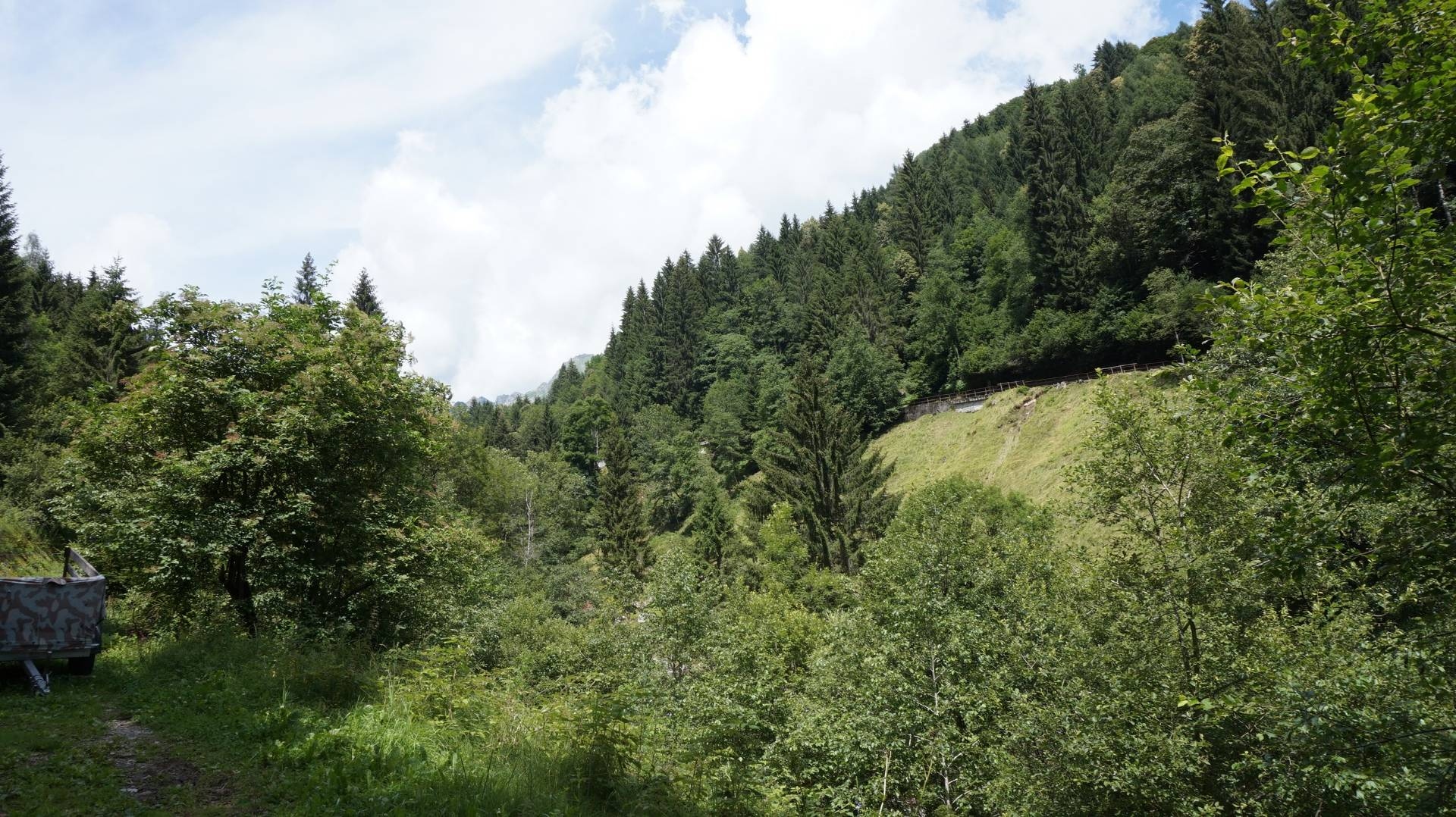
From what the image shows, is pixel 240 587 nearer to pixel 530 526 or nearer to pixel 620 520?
pixel 620 520

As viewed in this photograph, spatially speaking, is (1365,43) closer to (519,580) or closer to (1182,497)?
(1182,497)

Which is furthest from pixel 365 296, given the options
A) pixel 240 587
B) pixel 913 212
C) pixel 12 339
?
pixel 913 212

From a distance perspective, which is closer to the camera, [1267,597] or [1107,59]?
[1267,597]

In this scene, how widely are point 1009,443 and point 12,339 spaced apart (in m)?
55.8

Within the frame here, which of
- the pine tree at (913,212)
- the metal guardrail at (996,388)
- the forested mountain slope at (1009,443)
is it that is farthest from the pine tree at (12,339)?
the pine tree at (913,212)

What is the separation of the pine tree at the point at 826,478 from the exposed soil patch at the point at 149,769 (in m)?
36.2

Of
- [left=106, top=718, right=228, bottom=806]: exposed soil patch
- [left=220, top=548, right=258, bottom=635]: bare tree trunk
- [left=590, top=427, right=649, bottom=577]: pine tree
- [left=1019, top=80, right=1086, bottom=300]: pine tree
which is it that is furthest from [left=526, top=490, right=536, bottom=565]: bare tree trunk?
[left=1019, top=80, right=1086, bottom=300]: pine tree

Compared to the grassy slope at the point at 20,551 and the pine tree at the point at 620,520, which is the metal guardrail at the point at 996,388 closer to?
the pine tree at the point at 620,520

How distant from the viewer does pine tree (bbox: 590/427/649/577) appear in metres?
52.0

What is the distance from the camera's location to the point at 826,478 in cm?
4388

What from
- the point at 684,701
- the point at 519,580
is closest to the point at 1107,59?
the point at 519,580

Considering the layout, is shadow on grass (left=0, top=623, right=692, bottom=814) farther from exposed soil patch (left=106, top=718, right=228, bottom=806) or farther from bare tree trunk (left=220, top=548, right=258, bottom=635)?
bare tree trunk (left=220, top=548, right=258, bottom=635)

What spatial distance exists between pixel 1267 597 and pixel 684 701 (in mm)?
13332

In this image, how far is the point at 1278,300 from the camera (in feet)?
20.4
